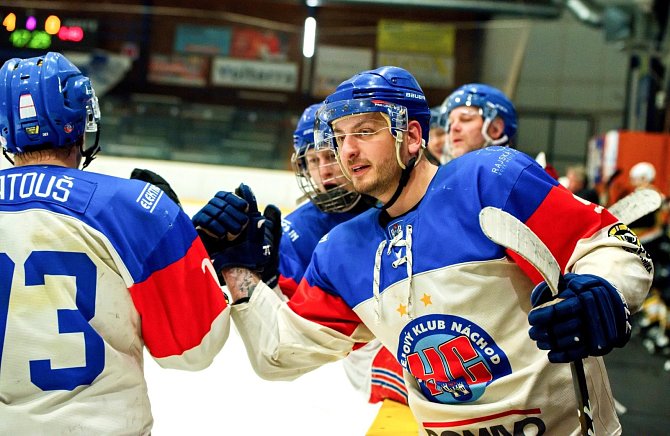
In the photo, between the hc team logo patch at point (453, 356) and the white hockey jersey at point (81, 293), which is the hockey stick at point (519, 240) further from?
the white hockey jersey at point (81, 293)

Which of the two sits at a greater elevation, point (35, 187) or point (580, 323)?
point (35, 187)

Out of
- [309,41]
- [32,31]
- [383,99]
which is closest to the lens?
[383,99]

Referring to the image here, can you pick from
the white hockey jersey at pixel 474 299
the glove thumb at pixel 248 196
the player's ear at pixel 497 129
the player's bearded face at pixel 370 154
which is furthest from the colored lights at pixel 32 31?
the white hockey jersey at pixel 474 299

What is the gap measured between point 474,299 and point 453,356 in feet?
0.43

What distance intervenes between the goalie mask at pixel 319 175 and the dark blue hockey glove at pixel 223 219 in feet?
1.78

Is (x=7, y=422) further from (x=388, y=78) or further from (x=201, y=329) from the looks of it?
(x=388, y=78)

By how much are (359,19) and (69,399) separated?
490 inches

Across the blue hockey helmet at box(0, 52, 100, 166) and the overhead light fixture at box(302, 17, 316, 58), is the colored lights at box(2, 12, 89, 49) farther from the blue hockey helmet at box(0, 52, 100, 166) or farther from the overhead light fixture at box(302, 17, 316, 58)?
the blue hockey helmet at box(0, 52, 100, 166)

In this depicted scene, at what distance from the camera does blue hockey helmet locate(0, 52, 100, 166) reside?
1.62 m

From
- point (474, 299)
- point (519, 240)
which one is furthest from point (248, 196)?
point (519, 240)

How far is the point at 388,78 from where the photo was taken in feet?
6.22

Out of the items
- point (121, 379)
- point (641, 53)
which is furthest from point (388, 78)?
point (641, 53)

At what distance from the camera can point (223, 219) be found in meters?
1.82

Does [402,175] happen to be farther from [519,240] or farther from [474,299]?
[519,240]
